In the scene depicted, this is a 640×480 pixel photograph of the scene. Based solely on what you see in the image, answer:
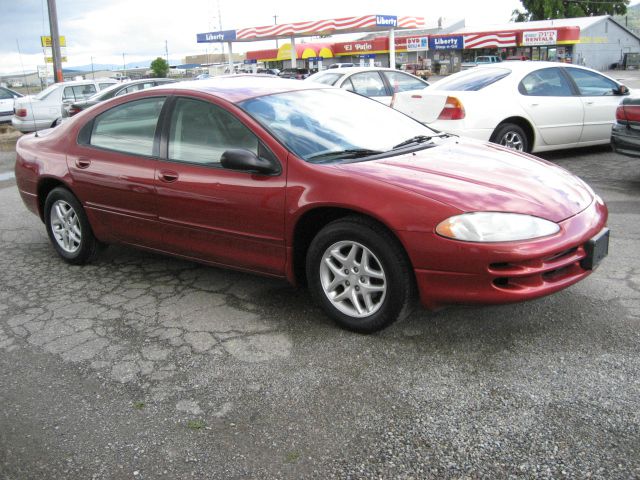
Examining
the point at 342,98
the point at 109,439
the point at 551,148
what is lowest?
the point at 109,439

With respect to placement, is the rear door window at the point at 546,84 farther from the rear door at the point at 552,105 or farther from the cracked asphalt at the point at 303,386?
the cracked asphalt at the point at 303,386

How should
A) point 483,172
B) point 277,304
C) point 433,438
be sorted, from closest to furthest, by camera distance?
1. point 433,438
2. point 483,172
3. point 277,304

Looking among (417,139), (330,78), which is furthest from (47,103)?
(417,139)

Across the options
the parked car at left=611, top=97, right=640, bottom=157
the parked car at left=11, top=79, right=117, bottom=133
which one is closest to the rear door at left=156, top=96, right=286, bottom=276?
the parked car at left=611, top=97, right=640, bottom=157

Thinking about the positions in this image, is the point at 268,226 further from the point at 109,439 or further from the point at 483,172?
the point at 109,439

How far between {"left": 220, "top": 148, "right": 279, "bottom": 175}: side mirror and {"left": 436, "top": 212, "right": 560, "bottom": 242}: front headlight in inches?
44.0

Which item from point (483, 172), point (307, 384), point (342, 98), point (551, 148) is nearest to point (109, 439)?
point (307, 384)

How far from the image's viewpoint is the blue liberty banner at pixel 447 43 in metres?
59.1

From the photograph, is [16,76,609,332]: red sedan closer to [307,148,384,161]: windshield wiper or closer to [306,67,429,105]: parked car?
[307,148,384,161]: windshield wiper

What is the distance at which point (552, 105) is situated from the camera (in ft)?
27.8

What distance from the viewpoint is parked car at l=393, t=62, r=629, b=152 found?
8.04 metres

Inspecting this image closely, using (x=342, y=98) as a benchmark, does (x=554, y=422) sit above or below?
below

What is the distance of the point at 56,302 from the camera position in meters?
4.48

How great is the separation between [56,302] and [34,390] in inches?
53.1
